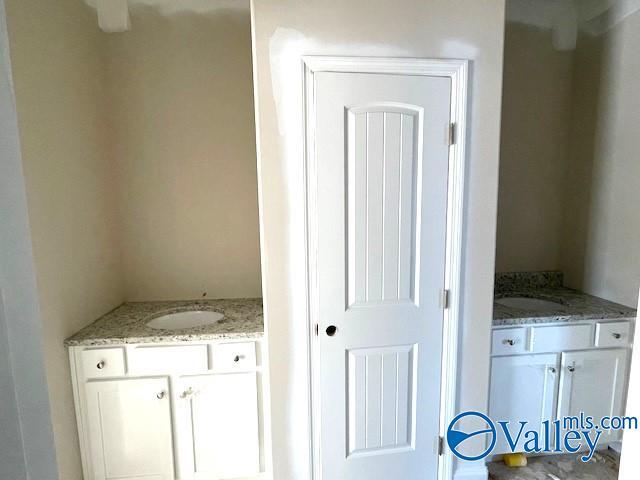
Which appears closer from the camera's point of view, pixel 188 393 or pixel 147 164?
pixel 188 393

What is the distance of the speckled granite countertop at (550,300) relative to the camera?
176 centimetres

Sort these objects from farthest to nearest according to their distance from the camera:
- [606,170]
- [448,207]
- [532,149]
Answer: [532,149], [606,170], [448,207]

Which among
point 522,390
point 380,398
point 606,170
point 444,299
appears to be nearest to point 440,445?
point 380,398

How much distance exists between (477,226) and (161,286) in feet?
6.23

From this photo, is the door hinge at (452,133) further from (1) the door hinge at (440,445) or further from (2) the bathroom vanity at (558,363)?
(1) the door hinge at (440,445)

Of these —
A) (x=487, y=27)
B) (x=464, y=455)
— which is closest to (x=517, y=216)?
(x=487, y=27)

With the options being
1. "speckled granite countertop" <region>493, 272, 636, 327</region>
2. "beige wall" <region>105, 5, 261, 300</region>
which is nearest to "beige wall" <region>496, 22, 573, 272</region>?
"speckled granite countertop" <region>493, 272, 636, 327</region>

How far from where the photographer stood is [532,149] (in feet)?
7.38

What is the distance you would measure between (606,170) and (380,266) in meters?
1.66

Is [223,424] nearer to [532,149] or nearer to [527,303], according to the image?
[527,303]

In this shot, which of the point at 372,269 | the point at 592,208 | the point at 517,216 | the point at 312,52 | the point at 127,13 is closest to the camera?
the point at 312,52

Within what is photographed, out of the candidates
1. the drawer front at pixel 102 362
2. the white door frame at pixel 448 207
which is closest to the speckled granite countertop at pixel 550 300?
the white door frame at pixel 448 207

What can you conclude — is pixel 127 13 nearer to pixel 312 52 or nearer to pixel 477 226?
pixel 312 52

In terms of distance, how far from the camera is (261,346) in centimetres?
166
